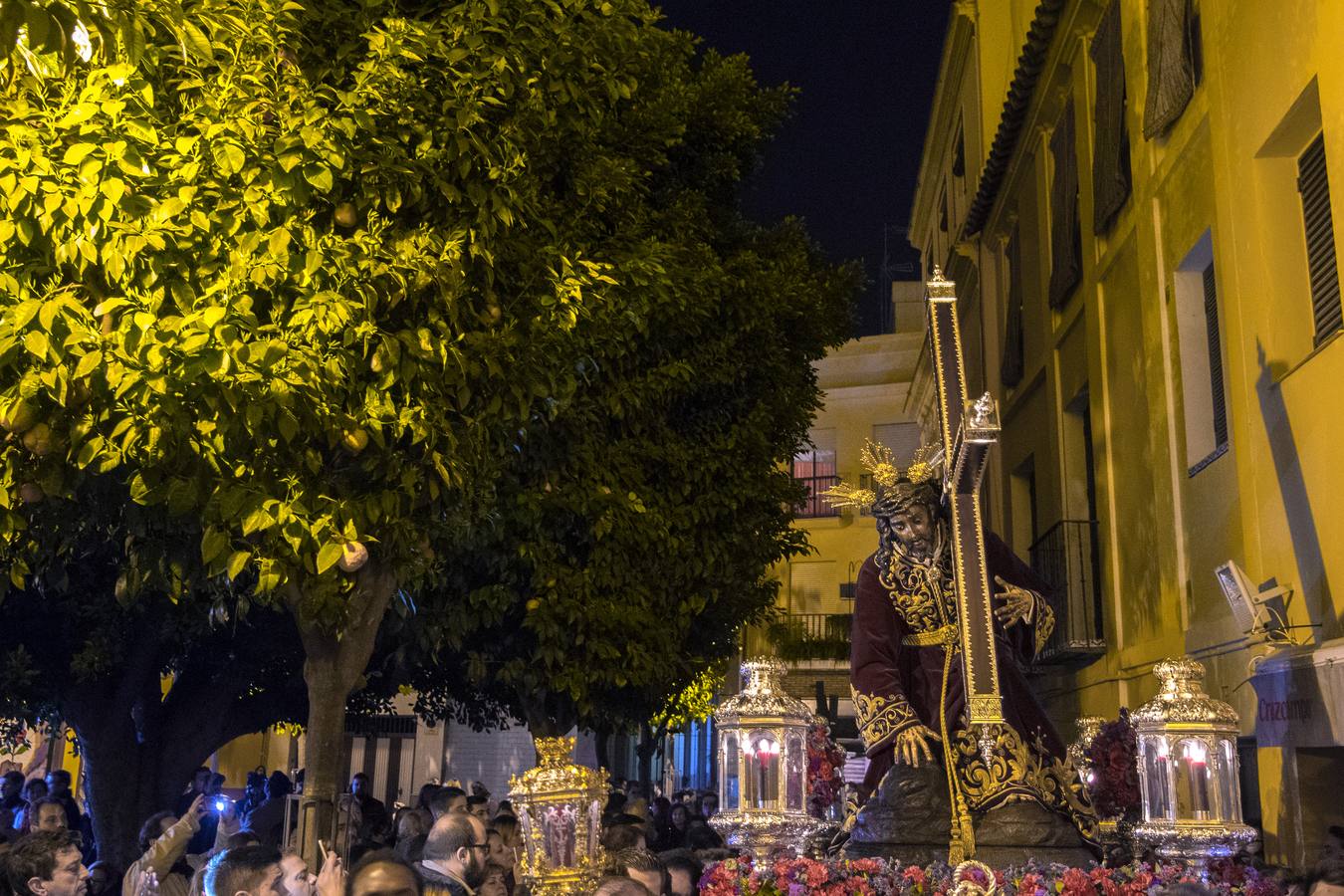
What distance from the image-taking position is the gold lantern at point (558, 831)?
5.98m

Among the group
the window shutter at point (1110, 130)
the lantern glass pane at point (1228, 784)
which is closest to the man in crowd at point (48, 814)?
the lantern glass pane at point (1228, 784)

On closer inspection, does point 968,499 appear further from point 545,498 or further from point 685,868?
point 545,498

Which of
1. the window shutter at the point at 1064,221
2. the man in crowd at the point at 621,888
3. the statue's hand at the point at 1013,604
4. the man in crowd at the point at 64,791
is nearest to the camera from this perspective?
the man in crowd at the point at 621,888

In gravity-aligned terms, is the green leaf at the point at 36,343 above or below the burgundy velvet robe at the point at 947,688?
above

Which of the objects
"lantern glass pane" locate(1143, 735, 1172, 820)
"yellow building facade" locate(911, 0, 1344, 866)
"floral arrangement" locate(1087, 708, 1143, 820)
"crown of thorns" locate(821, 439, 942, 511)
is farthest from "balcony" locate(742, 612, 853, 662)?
"lantern glass pane" locate(1143, 735, 1172, 820)

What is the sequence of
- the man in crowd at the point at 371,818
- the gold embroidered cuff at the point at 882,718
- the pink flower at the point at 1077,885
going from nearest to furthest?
the pink flower at the point at 1077,885 < the gold embroidered cuff at the point at 882,718 < the man in crowd at the point at 371,818

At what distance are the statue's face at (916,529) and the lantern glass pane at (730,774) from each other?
1.84 meters

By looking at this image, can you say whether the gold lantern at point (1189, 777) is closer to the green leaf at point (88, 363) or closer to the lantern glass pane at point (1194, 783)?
the lantern glass pane at point (1194, 783)

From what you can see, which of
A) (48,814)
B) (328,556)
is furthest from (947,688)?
(48,814)

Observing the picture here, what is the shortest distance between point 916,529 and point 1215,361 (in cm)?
459

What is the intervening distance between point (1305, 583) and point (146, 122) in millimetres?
7302

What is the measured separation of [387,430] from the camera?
8133mm

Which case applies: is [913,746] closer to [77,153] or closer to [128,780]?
[77,153]

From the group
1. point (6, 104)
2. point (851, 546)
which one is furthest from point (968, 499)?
point (851, 546)
